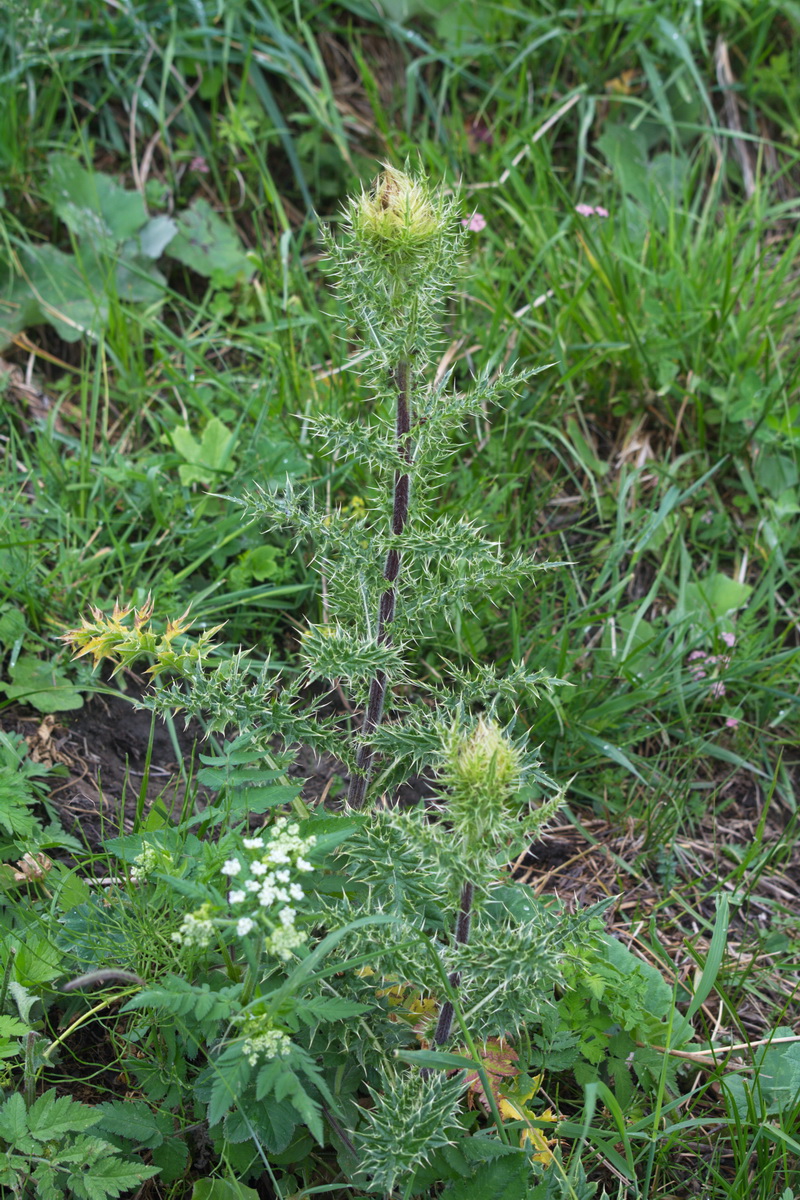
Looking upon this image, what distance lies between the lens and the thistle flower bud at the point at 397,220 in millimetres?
1755

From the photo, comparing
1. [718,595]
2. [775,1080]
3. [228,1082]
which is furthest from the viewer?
[718,595]

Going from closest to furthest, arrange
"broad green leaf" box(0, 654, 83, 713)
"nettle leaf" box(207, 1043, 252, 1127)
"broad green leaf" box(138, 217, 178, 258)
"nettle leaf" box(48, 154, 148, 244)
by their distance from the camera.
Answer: "nettle leaf" box(207, 1043, 252, 1127) → "broad green leaf" box(0, 654, 83, 713) → "nettle leaf" box(48, 154, 148, 244) → "broad green leaf" box(138, 217, 178, 258)

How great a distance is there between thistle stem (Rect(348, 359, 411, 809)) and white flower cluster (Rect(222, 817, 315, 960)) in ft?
1.32

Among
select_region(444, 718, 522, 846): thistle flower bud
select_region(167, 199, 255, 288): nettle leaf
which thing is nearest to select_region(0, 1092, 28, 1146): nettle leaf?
select_region(444, 718, 522, 846): thistle flower bud

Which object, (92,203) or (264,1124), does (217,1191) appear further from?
(92,203)

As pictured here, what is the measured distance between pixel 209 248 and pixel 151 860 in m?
2.65

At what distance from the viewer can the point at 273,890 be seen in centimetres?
162

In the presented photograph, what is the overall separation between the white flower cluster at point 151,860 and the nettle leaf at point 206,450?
141 cm

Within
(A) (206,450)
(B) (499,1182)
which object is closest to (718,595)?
(A) (206,450)

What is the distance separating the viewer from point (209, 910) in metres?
1.66

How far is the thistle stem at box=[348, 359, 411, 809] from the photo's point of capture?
1937mm

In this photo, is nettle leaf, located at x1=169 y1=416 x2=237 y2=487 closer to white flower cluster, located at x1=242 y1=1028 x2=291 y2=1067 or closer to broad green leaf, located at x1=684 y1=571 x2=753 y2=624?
broad green leaf, located at x1=684 y1=571 x2=753 y2=624

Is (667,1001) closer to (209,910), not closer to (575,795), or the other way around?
(575,795)

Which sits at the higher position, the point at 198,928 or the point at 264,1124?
the point at 198,928
